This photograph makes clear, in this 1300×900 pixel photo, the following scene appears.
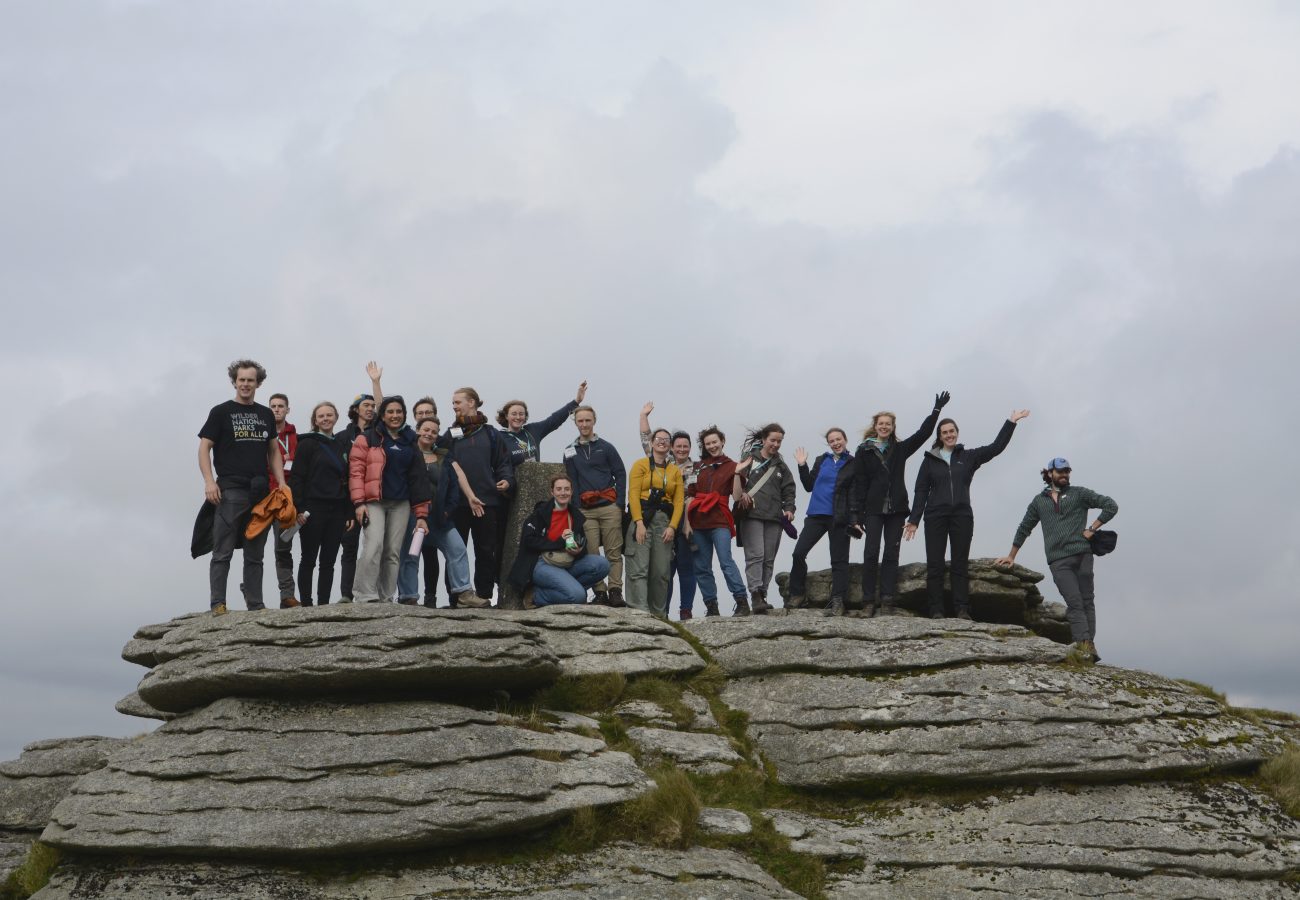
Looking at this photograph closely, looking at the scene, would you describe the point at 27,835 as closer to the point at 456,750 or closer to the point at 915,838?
the point at 456,750

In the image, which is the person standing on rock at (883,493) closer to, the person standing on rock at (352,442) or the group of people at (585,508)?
the group of people at (585,508)

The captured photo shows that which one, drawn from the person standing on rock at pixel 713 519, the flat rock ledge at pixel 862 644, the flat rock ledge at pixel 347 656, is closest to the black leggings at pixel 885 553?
the flat rock ledge at pixel 862 644

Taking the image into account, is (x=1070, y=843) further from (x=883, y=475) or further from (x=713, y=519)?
(x=713, y=519)

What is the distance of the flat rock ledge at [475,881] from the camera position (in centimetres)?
1477

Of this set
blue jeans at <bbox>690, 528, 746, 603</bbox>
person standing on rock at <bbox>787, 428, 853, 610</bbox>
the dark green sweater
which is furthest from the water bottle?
the dark green sweater

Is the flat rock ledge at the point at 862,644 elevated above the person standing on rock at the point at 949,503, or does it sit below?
below

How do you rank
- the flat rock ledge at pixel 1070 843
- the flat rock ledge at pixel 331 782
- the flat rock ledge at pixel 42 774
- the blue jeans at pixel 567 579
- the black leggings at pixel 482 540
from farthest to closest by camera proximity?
the blue jeans at pixel 567 579
the black leggings at pixel 482 540
the flat rock ledge at pixel 42 774
the flat rock ledge at pixel 1070 843
the flat rock ledge at pixel 331 782

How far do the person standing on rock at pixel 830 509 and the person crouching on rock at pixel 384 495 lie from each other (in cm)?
745

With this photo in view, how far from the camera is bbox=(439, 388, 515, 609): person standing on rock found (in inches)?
806

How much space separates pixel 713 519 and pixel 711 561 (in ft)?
3.22

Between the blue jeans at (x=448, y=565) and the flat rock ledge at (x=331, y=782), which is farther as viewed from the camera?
the blue jeans at (x=448, y=565)

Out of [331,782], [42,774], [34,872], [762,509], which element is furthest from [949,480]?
[42,774]

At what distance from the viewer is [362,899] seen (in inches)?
583

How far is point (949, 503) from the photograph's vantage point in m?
21.6
